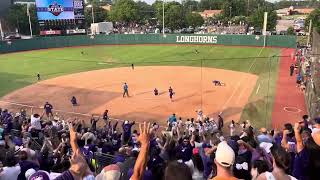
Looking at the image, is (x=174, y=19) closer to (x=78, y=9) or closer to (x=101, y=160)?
(x=78, y=9)

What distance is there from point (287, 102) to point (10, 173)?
2325 centimetres

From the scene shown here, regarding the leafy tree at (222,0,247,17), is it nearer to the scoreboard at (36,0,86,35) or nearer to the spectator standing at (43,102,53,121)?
the scoreboard at (36,0,86,35)

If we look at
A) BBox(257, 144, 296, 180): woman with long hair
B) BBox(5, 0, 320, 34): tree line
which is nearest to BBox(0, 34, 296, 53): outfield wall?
BBox(5, 0, 320, 34): tree line

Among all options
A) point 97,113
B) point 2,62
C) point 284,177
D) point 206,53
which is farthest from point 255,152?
point 2,62

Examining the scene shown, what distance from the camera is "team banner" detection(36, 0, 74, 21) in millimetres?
61031

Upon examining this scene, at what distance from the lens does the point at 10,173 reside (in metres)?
6.37

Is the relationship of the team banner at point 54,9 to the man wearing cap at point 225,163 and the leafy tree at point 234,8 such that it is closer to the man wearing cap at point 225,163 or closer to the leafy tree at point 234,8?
the man wearing cap at point 225,163

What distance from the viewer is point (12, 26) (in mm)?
90562

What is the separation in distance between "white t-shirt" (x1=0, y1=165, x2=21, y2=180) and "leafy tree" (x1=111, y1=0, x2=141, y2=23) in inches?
3872

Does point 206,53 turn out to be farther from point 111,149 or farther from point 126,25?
point 126,25

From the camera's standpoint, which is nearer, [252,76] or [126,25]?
[252,76]

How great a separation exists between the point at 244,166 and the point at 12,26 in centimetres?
9510

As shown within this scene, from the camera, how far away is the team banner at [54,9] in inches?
2403

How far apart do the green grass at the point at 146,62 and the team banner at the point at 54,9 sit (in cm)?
610
